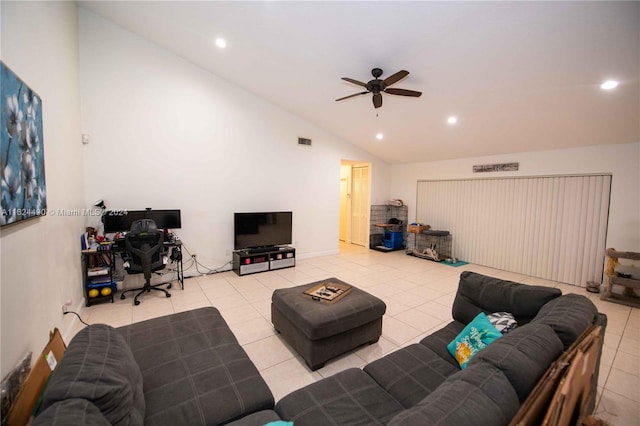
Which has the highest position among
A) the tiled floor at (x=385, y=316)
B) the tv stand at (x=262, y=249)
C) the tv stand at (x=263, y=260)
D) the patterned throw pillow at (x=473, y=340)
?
the patterned throw pillow at (x=473, y=340)

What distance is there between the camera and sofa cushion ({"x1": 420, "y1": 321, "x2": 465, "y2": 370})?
1.88 m

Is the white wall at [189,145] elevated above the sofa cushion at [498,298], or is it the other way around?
the white wall at [189,145]

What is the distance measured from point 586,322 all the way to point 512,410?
0.94 m

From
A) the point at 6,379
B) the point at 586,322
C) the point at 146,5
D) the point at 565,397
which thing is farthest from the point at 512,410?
the point at 146,5

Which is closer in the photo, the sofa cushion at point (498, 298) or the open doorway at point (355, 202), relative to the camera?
the sofa cushion at point (498, 298)

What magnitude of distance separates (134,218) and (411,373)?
4199 mm

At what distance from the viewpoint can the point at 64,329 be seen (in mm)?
2693

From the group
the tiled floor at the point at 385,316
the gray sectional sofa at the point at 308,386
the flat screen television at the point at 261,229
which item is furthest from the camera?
the flat screen television at the point at 261,229

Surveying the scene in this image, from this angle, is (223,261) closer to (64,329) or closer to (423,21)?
(64,329)

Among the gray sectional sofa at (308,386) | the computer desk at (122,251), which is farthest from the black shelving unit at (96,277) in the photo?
the gray sectional sofa at (308,386)

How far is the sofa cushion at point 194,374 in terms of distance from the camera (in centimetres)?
136

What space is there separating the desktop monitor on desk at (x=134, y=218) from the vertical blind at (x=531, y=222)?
5824mm

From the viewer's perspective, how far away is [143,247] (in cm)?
371

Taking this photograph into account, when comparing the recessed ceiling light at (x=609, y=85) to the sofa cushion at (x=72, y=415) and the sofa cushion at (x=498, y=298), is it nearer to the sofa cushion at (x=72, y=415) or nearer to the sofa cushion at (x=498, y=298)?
the sofa cushion at (x=498, y=298)
